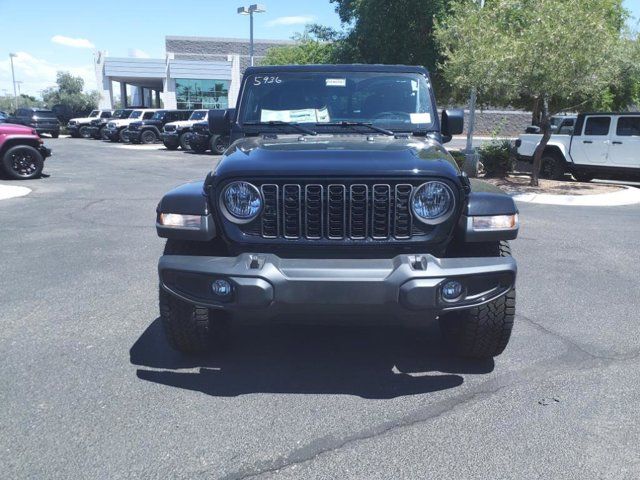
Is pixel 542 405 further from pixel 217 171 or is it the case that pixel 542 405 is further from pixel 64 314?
pixel 64 314

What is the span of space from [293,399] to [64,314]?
2426mm

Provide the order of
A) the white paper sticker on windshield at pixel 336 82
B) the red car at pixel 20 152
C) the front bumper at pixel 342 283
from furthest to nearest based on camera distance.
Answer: the red car at pixel 20 152
the white paper sticker on windshield at pixel 336 82
the front bumper at pixel 342 283

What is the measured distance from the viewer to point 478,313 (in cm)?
361

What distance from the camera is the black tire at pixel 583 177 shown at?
51.2 feet

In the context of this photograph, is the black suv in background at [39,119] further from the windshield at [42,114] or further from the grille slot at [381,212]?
the grille slot at [381,212]

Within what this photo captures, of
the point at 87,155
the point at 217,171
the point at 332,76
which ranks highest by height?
the point at 332,76

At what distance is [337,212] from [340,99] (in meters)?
1.67

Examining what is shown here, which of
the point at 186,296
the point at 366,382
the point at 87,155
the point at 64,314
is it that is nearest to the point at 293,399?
the point at 366,382

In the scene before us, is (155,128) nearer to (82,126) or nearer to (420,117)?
(82,126)

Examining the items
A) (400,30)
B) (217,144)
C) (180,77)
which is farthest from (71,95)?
(400,30)

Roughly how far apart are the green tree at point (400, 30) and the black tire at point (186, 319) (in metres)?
16.3

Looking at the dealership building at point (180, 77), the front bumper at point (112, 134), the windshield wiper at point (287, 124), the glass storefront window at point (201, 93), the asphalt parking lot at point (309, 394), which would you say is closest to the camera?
the asphalt parking lot at point (309, 394)

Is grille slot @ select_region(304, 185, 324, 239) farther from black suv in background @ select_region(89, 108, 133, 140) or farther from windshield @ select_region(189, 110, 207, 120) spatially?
black suv in background @ select_region(89, 108, 133, 140)

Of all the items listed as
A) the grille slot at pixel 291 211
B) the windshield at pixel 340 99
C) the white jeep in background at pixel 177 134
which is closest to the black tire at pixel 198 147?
the white jeep in background at pixel 177 134
